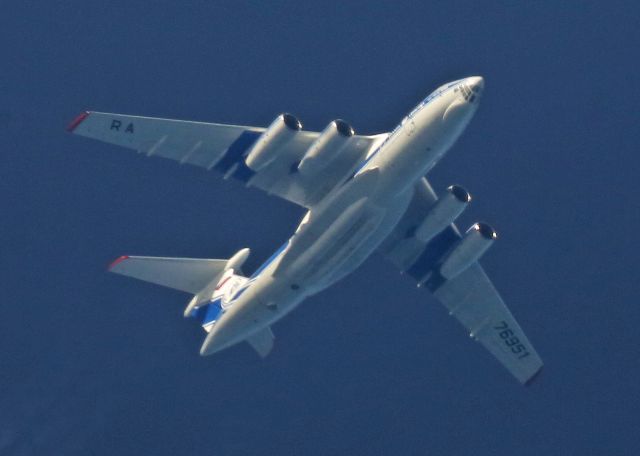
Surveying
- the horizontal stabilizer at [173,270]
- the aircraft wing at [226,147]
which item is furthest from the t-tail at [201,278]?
the aircraft wing at [226,147]

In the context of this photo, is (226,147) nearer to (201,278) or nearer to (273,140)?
(273,140)

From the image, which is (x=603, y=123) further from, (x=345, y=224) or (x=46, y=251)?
(x=46, y=251)

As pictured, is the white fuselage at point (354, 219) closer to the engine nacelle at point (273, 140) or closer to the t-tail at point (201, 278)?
the t-tail at point (201, 278)

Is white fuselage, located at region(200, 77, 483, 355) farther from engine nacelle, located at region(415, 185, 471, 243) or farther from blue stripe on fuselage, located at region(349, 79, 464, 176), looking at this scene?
engine nacelle, located at region(415, 185, 471, 243)

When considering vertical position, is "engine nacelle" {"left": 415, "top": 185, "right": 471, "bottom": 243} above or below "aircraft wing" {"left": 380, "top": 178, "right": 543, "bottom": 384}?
above

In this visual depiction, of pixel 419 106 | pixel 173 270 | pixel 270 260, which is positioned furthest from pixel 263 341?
pixel 419 106

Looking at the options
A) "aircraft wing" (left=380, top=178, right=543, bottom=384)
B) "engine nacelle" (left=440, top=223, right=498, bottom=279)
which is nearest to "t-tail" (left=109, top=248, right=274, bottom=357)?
"aircraft wing" (left=380, top=178, right=543, bottom=384)
